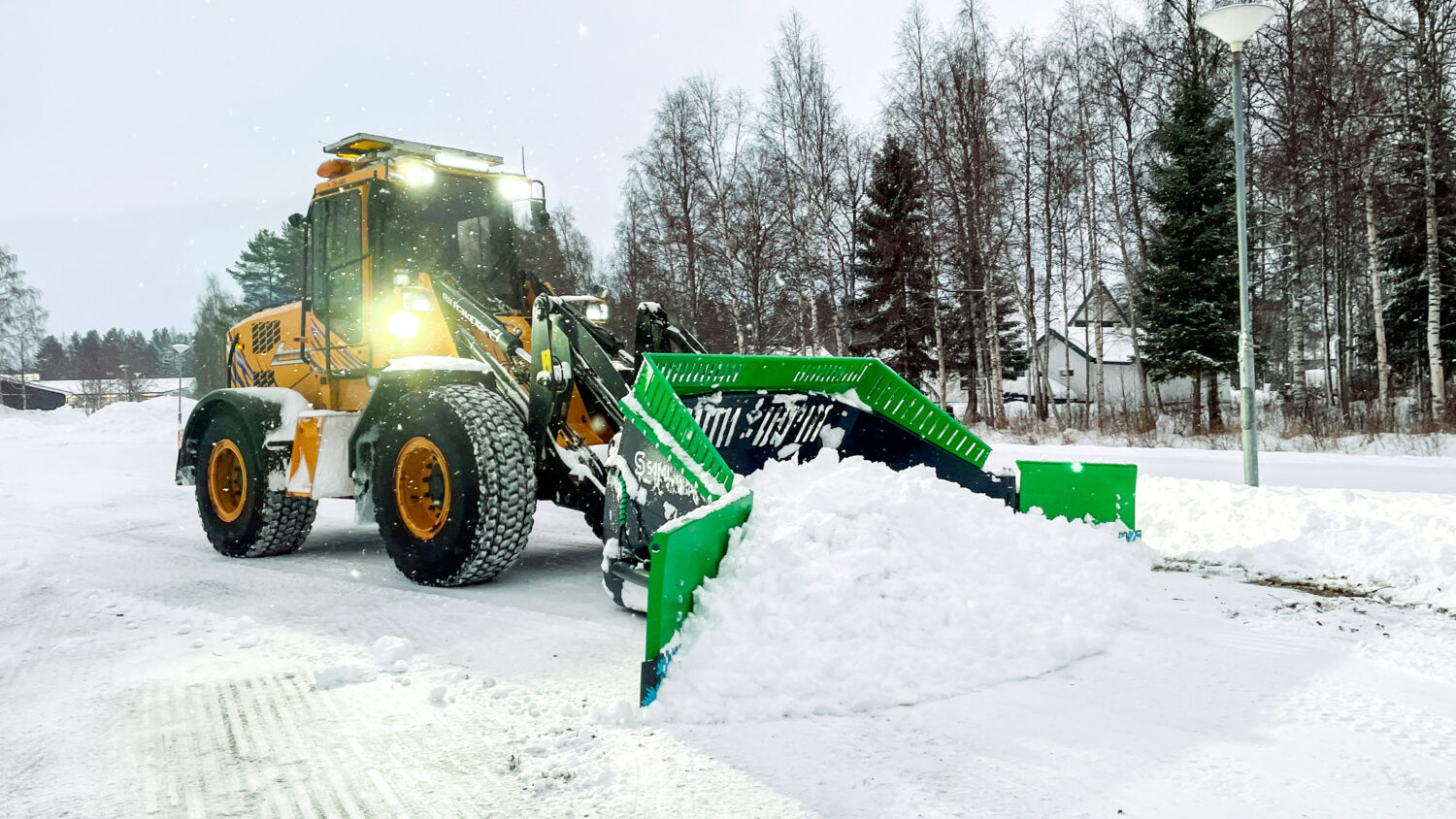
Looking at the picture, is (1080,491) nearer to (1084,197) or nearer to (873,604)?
(873,604)

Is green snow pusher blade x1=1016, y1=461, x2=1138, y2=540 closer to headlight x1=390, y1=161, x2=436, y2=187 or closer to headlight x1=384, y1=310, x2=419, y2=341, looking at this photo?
headlight x1=384, y1=310, x2=419, y2=341

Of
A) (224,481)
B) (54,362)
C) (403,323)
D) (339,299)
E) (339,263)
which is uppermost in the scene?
(54,362)

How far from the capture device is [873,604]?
11.6 feet

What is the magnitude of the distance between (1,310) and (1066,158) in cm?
4542

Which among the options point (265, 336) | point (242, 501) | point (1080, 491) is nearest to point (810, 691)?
point (1080, 491)

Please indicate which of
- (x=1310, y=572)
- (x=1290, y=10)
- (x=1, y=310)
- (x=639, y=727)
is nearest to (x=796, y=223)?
(x=1290, y=10)

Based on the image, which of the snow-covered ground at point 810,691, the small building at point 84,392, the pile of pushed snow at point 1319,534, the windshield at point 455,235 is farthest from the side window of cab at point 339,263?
the small building at point 84,392

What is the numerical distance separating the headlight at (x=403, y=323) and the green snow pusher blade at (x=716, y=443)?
217cm

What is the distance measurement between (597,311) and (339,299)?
187cm

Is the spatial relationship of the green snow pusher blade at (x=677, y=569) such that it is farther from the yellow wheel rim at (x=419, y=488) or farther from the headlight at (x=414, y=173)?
the headlight at (x=414, y=173)

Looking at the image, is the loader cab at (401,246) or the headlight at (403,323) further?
the loader cab at (401,246)

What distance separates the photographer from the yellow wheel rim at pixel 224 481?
6.90m

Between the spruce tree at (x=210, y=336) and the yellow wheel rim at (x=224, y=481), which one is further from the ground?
the spruce tree at (x=210, y=336)

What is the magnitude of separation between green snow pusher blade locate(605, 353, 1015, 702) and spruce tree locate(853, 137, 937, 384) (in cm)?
1650
